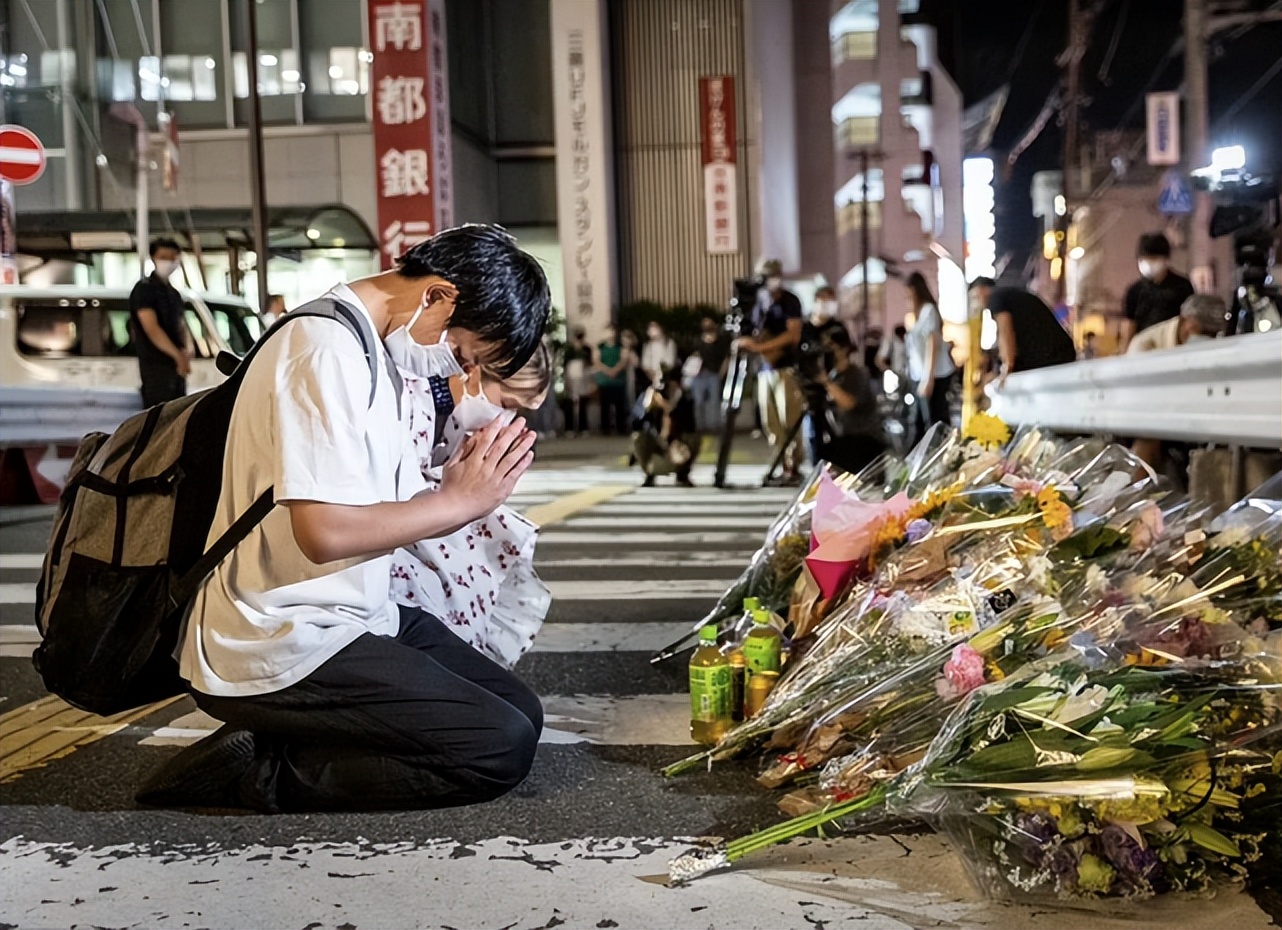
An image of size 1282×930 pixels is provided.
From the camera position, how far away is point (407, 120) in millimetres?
20484

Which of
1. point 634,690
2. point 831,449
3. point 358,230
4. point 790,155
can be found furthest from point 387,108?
point 634,690

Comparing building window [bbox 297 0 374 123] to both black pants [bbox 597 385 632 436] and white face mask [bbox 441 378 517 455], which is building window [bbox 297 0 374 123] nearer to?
black pants [bbox 597 385 632 436]

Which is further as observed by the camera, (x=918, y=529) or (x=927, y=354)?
(x=927, y=354)

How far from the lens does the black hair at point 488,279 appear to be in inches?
110

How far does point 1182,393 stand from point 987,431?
2.55 meters

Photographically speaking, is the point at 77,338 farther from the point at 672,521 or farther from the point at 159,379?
the point at 672,521

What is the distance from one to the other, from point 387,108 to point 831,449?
14273 millimetres

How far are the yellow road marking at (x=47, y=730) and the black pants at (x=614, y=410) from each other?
1737 centimetres

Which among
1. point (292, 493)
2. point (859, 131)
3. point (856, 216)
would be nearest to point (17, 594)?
point (292, 493)

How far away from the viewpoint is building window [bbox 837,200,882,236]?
1722 inches

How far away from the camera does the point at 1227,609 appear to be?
2723 mm

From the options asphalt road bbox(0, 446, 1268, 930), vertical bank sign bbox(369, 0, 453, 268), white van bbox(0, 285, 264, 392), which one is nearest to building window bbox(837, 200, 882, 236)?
vertical bank sign bbox(369, 0, 453, 268)

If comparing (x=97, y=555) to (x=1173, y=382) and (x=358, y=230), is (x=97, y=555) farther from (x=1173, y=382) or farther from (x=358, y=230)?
(x=358, y=230)

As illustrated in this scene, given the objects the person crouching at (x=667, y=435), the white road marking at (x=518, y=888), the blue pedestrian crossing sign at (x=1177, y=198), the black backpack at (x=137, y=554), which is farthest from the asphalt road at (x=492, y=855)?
the blue pedestrian crossing sign at (x=1177, y=198)
